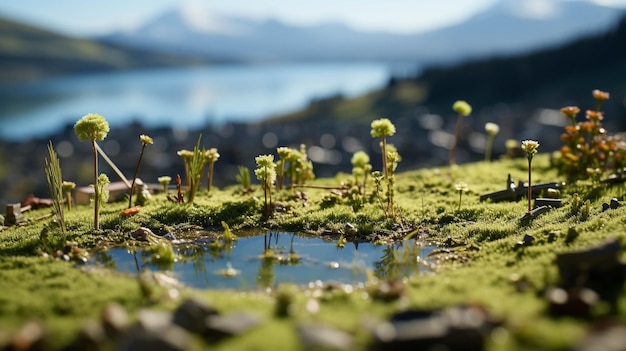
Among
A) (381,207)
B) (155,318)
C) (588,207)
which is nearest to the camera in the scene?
(155,318)

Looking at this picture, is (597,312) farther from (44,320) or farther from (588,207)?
(44,320)

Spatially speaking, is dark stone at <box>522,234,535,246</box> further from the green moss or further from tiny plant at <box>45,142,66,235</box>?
tiny plant at <box>45,142,66,235</box>

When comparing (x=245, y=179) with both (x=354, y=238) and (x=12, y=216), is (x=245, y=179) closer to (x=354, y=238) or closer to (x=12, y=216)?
(x=354, y=238)

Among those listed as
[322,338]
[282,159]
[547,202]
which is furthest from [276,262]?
[547,202]

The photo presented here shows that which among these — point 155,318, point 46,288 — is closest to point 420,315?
point 155,318

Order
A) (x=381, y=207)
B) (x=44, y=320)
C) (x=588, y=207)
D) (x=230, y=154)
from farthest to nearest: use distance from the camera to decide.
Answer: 1. (x=230, y=154)
2. (x=381, y=207)
3. (x=588, y=207)
4. (x=44, y=320)
